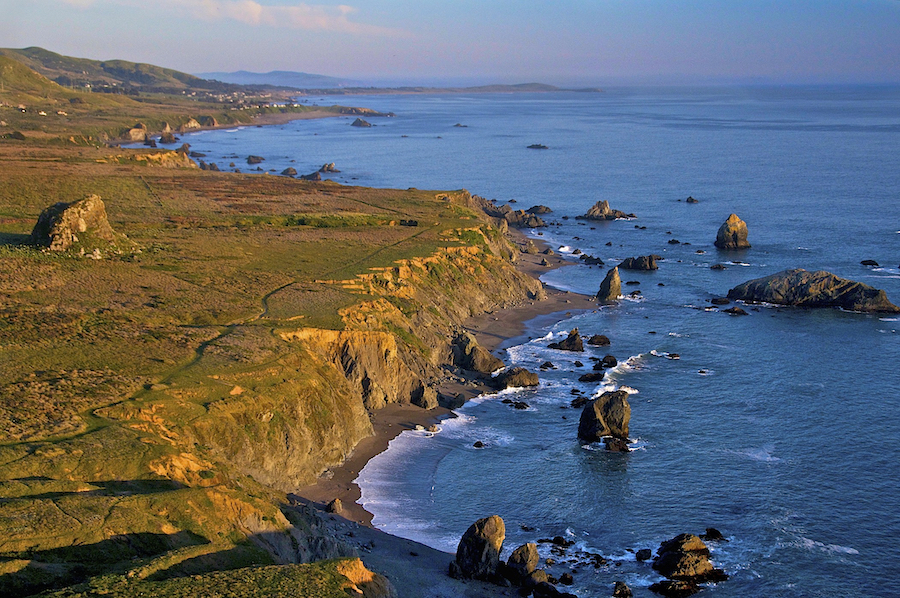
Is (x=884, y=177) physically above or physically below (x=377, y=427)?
above

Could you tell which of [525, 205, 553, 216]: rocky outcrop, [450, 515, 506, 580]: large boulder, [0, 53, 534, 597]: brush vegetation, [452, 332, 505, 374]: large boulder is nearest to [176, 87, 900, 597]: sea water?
[452, 332, 505, 374]: large boulder

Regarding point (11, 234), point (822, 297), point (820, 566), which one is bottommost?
point (820, 566)

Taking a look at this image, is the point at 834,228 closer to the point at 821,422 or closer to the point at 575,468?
the point at 821,422

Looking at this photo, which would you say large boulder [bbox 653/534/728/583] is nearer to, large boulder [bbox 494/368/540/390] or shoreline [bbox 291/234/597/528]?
shoreline [bbox 291/234/597/528]

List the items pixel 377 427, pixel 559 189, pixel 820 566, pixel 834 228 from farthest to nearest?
pixel 559 189 → pixel 834 228 → pixel 377 427 → pixel 820 566

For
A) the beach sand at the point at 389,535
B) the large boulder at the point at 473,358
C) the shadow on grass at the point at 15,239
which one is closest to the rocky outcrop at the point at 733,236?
the beach sand at the point at 389,535

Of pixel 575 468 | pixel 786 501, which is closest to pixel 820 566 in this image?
pixel 786 501

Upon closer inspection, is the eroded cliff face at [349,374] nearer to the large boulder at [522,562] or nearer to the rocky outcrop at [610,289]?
the rocky outcrop at [610,289]
